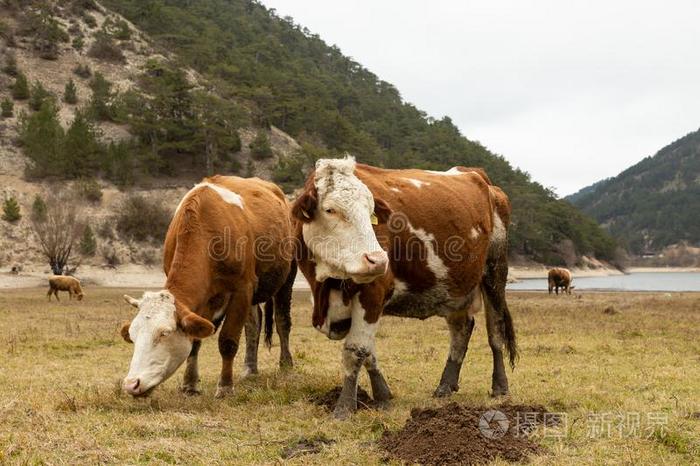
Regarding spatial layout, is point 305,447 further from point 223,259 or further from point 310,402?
point 223,259

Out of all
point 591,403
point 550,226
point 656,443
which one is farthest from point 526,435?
point 550,226

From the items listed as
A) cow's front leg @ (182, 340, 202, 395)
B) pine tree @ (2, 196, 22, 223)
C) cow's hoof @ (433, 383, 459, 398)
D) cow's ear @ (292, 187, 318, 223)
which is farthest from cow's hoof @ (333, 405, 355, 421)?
pine tree @ (2, 196, 22, 223)

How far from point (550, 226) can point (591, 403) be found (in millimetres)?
90306

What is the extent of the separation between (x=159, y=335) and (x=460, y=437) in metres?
3.20

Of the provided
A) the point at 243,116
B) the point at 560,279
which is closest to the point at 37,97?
the point at 243,116

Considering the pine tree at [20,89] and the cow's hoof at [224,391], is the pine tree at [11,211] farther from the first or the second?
the cow's hoof at [224,391]

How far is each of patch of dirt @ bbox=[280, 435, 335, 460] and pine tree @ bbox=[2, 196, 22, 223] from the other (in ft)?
174

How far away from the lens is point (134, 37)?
87.1 m

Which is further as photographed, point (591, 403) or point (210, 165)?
point (210, 165)

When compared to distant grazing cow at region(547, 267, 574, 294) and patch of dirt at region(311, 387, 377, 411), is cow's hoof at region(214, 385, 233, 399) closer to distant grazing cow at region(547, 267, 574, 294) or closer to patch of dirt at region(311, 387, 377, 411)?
patch of dirt at region(311, 387, 377, 411)

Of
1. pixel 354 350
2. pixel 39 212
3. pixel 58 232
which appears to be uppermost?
pixel 39 212

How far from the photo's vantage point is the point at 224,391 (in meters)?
7.39

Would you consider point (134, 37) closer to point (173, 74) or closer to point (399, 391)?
point (173, 74)

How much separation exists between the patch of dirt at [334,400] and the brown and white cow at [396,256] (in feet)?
0.59
